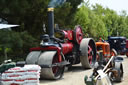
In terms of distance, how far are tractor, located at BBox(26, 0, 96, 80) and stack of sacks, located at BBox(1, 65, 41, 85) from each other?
1.53m

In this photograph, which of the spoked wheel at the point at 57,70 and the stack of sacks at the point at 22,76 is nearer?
the stack of sacks at the point at 22,76

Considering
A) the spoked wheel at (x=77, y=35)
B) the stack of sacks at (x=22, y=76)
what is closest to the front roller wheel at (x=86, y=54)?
the spoked wheel at (x=77, y=35)

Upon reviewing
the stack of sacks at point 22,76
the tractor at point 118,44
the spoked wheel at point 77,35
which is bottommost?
the tractor at point 118,44

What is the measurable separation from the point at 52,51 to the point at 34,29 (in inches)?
162

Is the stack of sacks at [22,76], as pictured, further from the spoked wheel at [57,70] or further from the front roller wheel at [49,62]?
the spoked wheel at [57,70]

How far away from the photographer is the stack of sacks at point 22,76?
246 inches

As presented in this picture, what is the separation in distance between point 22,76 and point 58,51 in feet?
7.76

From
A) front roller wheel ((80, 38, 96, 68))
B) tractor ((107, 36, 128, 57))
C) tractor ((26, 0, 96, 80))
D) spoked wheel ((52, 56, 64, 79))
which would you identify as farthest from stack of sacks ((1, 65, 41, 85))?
tractor ((107, 36, 128, 57))

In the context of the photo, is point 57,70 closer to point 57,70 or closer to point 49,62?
point 57,70

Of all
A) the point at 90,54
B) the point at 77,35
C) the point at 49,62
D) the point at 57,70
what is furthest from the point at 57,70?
the point at 90,54

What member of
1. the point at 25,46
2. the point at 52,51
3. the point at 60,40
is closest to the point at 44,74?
the point at 52,51

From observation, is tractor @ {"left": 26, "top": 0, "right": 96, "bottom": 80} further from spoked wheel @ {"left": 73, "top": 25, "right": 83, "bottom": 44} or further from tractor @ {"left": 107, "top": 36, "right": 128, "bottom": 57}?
tractor @ {"left": 107, "top": 36, "right": 128, "bottom": 57}

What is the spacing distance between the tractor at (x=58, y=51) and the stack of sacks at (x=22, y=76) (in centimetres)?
153

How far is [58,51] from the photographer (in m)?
8.45
